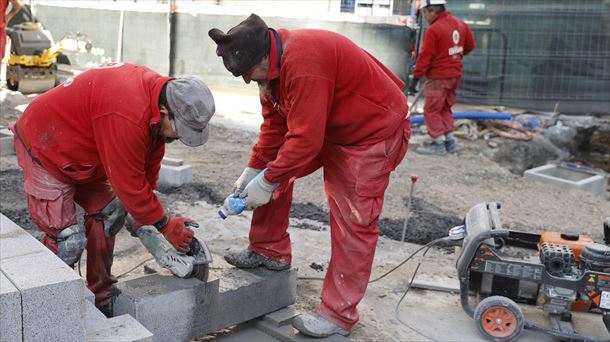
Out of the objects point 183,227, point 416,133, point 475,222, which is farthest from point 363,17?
point 183,227

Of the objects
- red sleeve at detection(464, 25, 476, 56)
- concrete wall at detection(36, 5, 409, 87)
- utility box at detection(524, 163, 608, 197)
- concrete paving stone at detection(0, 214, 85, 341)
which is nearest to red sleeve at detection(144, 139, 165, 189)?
concrete paving stone at detection(0, 214, 85, 341)

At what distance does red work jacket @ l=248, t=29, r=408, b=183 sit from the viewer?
371 cm

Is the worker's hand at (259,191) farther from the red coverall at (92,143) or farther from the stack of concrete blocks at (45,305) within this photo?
the stack of concrete blocks at (45,305)

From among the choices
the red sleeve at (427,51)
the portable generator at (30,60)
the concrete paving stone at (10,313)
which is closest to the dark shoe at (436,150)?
the red sleeve at (427,51)

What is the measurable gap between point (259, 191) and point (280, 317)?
90 centimetres

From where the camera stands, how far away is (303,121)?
371 cm

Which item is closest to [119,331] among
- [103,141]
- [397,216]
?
[103,141]

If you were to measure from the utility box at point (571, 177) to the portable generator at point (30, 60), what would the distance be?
7254mm

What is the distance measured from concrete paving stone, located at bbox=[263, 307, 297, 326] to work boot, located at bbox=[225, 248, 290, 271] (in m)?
0.26

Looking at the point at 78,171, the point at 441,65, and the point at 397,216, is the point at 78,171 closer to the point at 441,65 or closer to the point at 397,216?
the point at 397,216

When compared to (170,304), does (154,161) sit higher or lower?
higher

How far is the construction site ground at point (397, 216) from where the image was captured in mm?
4766

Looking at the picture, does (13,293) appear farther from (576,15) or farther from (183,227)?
(576,15)

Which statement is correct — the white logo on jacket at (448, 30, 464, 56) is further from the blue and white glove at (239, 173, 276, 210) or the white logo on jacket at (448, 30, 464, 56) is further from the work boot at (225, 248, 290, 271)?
the blue and white glove at (239, 173, 276, 210)
